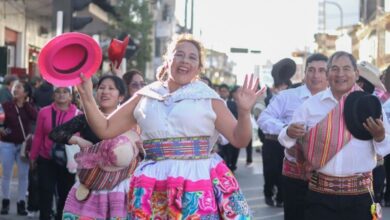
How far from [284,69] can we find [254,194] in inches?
129

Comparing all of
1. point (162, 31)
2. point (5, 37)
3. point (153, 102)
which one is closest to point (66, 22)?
point (153, 102)

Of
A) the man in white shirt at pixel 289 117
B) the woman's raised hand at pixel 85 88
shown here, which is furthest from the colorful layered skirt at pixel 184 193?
the man in white shirt at pixel 289 117

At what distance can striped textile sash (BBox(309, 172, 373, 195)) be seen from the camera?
565cm

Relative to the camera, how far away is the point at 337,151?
5703mm

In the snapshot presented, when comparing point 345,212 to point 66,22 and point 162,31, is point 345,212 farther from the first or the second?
point 162,31

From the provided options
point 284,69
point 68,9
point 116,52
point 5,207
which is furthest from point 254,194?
point 116,52

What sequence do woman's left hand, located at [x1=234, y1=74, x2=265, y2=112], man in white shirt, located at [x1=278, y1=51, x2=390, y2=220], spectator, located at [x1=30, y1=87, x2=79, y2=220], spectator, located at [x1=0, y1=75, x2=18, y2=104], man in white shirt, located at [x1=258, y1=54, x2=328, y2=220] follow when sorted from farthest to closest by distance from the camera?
1. spectator, located at [x1=0, y1=75, x2=18, y2=104]
2. spectator, located at [x1=30, y1=87, x2=79, y2=220]
3. man in white shirt, located at [x1=258, y1=54, x2=328, y2=220]
4. man in white shirt, located at [x1=278, y1=51, x2=390, y2=220]
5. woman's left hand, located at [x1=234, y1=74, x2=265, y2=112]

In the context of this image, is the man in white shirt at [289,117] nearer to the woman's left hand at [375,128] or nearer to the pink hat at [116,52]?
the woman's left hand at [375,128]

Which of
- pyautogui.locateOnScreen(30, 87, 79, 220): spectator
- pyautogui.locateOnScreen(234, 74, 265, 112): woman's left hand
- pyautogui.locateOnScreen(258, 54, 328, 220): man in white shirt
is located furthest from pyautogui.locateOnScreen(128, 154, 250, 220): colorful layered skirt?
pyautogui.locateOnScreen(30, 87, 79, 220): spectator

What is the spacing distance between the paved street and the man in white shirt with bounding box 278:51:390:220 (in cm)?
506

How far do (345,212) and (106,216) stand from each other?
208 centimetres

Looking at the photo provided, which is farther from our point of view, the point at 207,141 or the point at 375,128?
the point at 375,128

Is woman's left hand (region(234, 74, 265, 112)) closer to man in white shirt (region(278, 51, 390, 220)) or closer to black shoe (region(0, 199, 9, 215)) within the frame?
man in white shirt (region(278, 51, 390, 220))

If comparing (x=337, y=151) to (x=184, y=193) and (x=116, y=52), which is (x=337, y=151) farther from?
(x=116, y=52)
